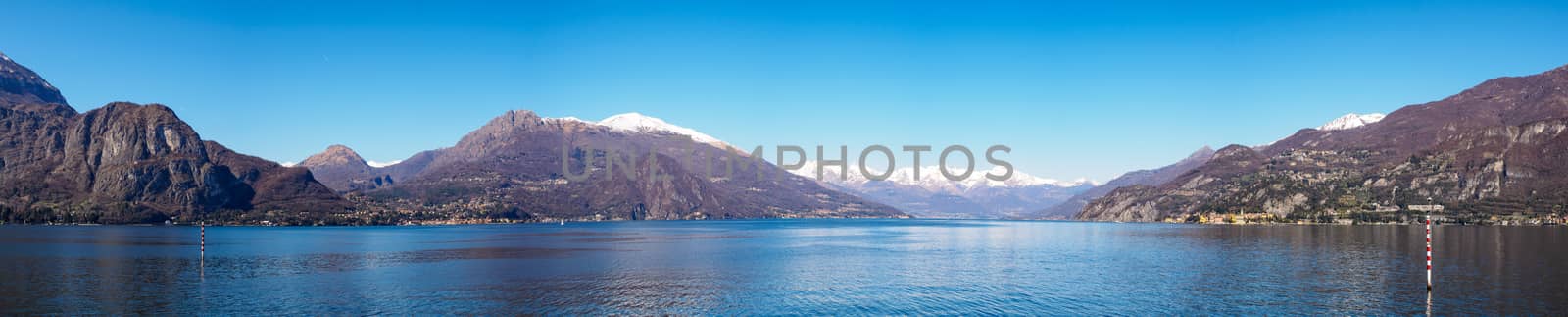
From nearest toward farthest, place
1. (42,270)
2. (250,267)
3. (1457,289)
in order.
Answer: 1. (1457,289)
2. (42,270)
3. (250,267)

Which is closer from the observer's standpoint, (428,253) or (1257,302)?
(1257,302)

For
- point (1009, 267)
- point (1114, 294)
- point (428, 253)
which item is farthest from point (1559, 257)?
point (428, 253)

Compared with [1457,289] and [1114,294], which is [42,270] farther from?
[1457,289]

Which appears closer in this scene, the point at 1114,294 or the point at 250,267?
the point at 1114,294

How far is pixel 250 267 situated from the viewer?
88.2m

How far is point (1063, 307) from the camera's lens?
57.5m

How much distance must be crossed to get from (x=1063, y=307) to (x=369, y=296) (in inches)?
1863

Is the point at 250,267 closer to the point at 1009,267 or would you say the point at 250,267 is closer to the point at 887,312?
the point at 887,312

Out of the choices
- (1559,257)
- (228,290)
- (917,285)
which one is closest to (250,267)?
(228,290)

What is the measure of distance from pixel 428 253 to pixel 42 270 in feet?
147

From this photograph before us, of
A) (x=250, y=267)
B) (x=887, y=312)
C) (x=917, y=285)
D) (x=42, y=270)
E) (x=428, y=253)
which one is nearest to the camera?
(x=887, y=312)

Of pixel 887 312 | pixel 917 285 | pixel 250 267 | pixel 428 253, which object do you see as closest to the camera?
pixel 887 312

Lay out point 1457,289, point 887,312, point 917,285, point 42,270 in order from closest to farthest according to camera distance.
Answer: point 887,312, point 1457,289, point 917,285, point 42,270

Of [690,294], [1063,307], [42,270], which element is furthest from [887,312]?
[42,270]
